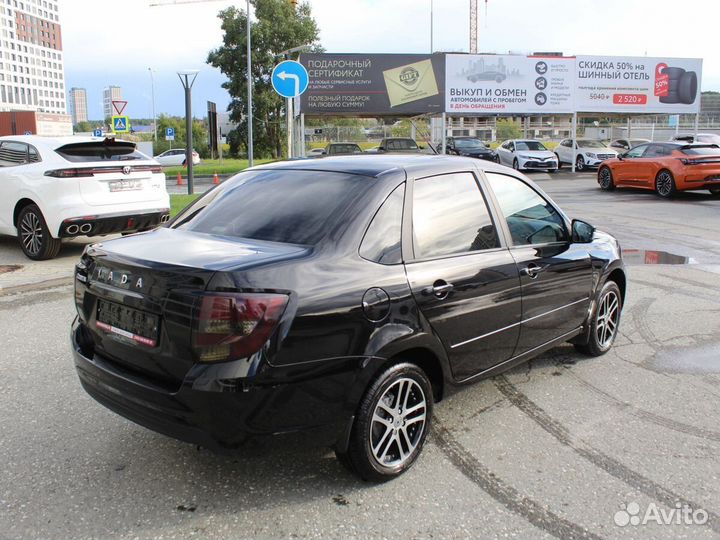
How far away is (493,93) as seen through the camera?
96.7 feet

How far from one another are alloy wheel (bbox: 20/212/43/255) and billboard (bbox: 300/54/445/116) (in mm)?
20246

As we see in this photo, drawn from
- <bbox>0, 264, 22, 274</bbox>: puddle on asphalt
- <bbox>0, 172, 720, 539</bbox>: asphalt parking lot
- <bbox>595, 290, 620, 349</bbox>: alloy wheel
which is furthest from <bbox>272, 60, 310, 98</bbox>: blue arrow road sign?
<bbox>595, 290, 620, 349</bbox>: alloy wheel

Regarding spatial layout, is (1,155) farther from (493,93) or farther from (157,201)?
(493,93)

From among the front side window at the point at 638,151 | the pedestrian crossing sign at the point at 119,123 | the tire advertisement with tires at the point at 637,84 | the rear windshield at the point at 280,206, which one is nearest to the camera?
the rear windshield at the point at 280,206

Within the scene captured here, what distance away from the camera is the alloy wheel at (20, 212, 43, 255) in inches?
350

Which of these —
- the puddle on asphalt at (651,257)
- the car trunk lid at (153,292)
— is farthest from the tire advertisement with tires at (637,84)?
the car trunk lid at (153,292)

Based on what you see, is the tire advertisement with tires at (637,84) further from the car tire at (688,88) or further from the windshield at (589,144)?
the windshield at (589,144)

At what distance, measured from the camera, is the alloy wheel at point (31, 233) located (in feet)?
29.1

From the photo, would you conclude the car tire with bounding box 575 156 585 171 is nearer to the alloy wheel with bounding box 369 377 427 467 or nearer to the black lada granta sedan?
the black lada granta sedan

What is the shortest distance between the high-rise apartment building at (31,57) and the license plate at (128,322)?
179m

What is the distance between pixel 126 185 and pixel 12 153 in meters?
1.70

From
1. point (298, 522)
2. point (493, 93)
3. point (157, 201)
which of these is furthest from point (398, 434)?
point (493, 93)

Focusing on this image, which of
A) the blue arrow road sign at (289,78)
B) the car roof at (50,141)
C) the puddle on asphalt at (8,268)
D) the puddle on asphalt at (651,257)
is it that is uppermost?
the blue arrow road sign at (289,78)

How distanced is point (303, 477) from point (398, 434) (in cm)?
52
